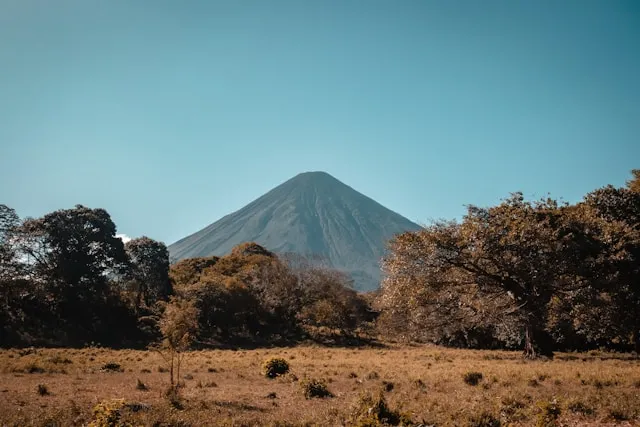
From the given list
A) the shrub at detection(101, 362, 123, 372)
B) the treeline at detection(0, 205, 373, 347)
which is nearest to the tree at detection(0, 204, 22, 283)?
the treeline at detection(0, 205, 373, 347)

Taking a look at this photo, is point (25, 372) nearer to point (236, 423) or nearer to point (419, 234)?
point (236, 423)

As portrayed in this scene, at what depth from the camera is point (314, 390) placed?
15.9m

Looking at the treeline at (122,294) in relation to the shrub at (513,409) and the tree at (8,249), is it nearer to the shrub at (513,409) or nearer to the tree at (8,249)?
the tree at (8,249)

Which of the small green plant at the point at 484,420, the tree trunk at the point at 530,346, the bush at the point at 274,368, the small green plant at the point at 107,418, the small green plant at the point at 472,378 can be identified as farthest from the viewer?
the tree trunk at the point at 530,346

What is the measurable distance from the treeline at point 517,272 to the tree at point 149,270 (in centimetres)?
3586

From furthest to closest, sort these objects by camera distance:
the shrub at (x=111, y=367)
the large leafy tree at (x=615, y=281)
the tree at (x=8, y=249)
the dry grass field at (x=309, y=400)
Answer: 1. the tree at (x=8, y=249)
2. the shrub at (x=111, y=367)
3. the large leafy tree at (x=615, y=281)
4. the dry grass field at (x=309, y=400)

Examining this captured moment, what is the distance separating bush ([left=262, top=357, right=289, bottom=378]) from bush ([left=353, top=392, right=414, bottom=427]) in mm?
10289

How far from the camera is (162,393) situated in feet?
52.3

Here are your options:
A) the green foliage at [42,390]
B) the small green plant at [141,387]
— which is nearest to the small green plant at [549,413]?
the small green plant at [141,387]

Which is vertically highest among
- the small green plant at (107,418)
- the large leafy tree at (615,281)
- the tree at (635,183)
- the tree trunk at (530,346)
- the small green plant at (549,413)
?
the tree at (635,183)

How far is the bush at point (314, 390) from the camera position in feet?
51.7

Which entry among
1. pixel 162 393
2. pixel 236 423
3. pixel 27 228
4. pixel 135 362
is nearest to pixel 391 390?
pixel 236 423

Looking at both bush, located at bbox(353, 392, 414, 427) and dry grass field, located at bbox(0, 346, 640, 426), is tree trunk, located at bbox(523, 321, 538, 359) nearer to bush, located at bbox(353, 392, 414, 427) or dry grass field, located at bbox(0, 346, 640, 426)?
dry grass field, located at bbox(0, 346, 640, 426)

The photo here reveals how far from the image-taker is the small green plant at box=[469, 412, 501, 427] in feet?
35.0
